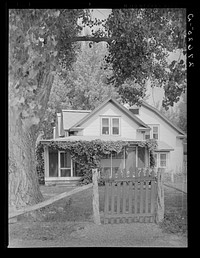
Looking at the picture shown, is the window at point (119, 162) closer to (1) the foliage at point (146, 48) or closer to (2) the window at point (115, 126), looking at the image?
(2) the window at point (115, 126)

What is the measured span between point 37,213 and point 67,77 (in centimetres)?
125

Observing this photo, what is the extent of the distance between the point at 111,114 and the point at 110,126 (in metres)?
0.11

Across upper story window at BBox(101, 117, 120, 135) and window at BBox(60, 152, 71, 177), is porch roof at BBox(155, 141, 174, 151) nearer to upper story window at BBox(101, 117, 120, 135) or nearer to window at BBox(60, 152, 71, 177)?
upper story window at BBox(101, 117, 120, 135)

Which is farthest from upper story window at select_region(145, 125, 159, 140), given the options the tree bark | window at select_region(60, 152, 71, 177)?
the tree bark

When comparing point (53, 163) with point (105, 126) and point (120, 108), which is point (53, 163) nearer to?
point (105, 126)

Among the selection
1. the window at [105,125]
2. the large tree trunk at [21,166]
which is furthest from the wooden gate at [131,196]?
the large tree trunk at [21,166]

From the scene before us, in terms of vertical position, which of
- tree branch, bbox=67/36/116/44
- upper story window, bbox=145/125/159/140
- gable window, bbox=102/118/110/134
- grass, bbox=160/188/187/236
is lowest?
grass, bbox=160/188/187/236

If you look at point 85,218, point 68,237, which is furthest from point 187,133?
point 68,237

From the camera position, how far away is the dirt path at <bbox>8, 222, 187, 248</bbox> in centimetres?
325

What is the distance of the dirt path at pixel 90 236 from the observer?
325 centimetres

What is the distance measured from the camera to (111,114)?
3.34m

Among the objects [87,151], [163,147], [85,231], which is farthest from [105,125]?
[85,231]

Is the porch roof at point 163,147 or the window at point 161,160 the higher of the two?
the porch roof at point 163,147

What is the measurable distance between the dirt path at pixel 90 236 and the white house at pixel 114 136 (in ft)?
1.43
